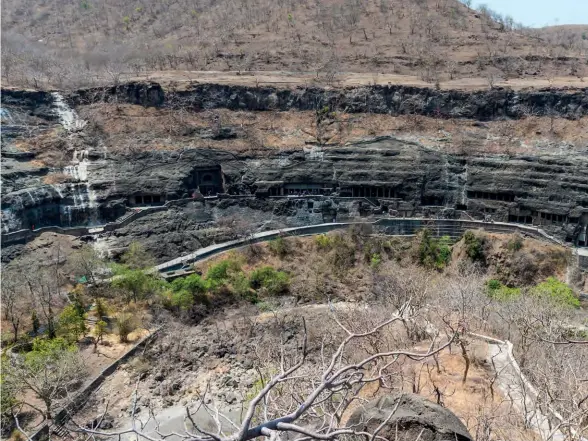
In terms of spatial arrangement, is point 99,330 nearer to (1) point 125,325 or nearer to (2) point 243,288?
(1) point 125,325

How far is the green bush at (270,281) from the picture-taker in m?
38.7

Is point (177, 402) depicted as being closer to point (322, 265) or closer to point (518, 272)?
point (322, 265)

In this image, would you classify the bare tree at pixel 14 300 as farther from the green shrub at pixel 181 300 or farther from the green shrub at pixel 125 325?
the green shrub at pixel 181 300

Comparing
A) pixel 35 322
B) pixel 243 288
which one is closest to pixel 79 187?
pixel 35 322

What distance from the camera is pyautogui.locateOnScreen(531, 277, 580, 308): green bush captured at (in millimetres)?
29964

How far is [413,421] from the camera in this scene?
10.3m

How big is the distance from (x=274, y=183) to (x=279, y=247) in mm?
9935

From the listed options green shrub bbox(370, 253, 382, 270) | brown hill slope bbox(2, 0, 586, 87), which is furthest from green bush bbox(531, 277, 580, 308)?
brown hill slope bbox(2, 0, 586, 87)

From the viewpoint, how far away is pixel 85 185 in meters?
46.9

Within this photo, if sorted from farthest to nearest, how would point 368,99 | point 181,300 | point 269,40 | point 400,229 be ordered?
1. point 269,40
2. point 368,99
3. point 400,229
4. point 181,300

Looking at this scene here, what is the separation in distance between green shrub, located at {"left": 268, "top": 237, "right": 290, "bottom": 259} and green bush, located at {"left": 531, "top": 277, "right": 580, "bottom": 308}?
65.8 feet

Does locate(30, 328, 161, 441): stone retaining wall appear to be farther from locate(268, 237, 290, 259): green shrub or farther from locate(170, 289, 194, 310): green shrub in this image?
locate(268, 237, 290, 259): green shrub

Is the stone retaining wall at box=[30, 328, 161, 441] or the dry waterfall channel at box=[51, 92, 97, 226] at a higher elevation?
the dry waterfall channel at box=[51, 92, 97, 226]

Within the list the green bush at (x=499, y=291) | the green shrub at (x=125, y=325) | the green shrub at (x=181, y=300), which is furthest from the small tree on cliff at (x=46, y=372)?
the green bush at (x=499, y=291)
